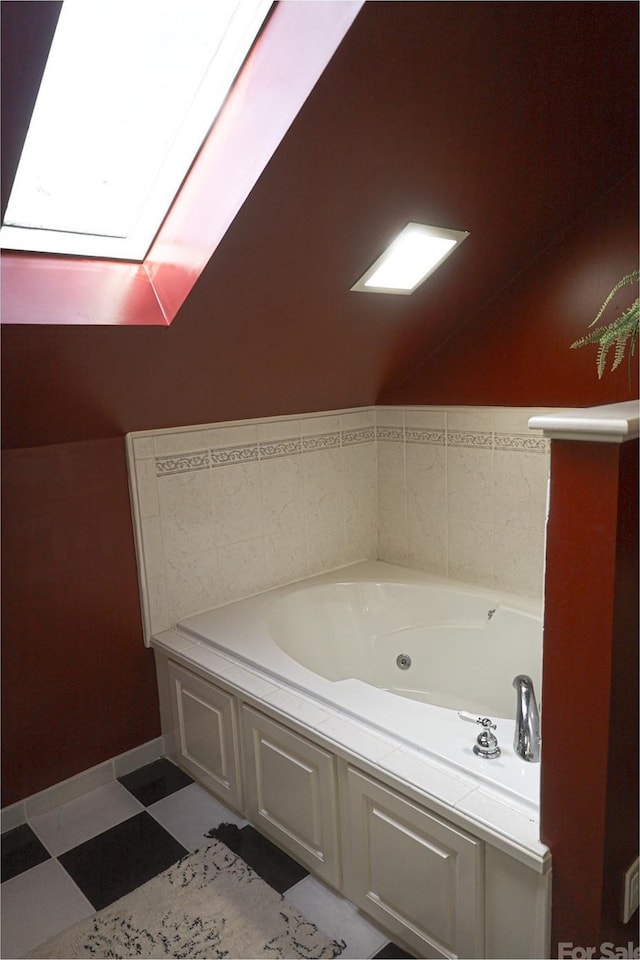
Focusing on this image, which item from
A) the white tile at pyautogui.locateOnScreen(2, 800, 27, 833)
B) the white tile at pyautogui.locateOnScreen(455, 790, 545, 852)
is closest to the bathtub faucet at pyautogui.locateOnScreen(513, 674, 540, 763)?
the white tile at pyautogui.locateOnScreen(455, 790, 545, 852)

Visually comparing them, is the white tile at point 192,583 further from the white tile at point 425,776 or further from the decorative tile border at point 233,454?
the white tile at point 425,776

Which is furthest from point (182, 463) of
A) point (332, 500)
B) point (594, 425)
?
point (594, 425)

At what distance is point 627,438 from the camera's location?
127cm

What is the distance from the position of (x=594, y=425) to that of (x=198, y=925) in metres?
1.74

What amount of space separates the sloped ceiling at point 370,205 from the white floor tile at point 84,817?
134 cm

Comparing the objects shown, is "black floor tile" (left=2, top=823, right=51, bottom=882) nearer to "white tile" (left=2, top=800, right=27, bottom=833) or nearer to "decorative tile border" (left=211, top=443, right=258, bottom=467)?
"white tile" (left=2, top=800, right=27, bottom=833)

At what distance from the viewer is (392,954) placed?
5.88 feet

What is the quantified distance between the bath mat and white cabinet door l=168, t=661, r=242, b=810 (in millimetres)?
341

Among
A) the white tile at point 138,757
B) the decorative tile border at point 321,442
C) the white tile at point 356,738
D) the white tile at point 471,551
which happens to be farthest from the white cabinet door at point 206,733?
the white tile at point 471,551

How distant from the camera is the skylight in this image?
158 centimetres

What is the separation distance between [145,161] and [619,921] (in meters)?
2.27

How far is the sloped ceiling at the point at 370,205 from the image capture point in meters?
1.51

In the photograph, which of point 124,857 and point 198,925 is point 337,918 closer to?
point 198,925

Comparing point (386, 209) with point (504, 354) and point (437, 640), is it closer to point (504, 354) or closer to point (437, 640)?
point (504, 354)
